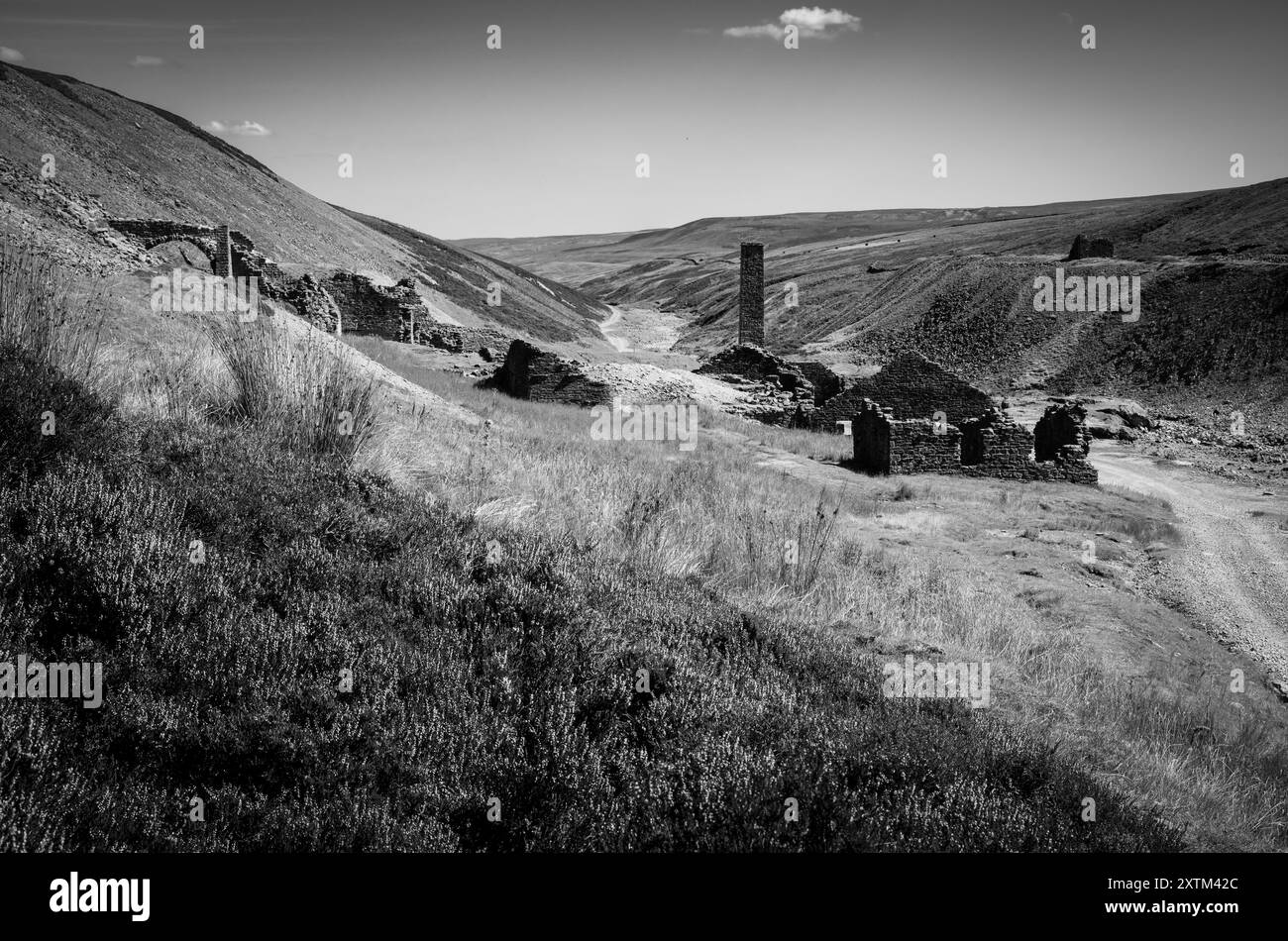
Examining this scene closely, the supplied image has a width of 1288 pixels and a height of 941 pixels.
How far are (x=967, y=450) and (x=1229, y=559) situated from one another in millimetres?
6956

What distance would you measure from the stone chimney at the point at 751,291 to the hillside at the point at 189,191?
13105 mm

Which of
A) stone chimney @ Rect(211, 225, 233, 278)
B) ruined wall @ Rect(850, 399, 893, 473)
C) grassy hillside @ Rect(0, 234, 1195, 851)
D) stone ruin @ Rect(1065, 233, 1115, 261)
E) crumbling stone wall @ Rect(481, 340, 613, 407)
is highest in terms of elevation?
stone ruin @ Rect(1065, 233, 1115, 261)

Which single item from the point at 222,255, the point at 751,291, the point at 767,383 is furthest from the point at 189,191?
the point at 767,383

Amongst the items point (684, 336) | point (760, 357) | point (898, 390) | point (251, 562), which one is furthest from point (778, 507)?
point (684, 336)

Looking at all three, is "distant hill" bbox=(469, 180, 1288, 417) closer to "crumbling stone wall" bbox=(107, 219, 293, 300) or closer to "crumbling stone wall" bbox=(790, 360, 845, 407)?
"crumbling stone wall" bbox=(790, 360, 845, 407)

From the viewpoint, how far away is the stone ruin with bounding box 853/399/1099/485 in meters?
18.0

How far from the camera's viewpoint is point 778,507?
10.9 meters

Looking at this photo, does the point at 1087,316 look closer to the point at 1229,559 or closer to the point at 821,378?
the point at 821,378

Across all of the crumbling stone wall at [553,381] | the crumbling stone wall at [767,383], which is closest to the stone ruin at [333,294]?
the crumbling stone wall at [553,381]

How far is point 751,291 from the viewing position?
34406 millimetres

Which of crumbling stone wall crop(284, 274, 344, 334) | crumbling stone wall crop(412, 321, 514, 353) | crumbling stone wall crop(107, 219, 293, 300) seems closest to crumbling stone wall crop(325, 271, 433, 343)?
crumbling stone wall crop(412, 321, 514, 353)

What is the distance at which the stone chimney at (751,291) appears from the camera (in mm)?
33625

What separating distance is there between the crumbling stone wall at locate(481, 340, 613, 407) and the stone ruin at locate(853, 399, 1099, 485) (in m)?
7.12

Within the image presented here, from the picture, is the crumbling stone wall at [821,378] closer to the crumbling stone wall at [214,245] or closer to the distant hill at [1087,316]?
the distant hill at [1087,316]
